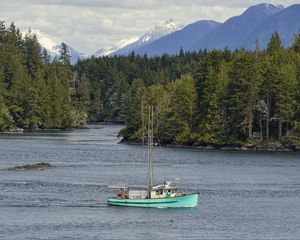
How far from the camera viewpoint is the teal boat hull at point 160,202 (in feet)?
263

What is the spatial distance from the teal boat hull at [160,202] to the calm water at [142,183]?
0.83 m

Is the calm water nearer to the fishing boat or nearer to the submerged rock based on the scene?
the fishing boat

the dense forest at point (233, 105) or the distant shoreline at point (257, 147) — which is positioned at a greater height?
the dense forest at point (233, 105)

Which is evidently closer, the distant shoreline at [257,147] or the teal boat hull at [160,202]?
the teal boat hull at [160,202]

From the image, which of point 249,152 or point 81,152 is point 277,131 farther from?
point 81,152

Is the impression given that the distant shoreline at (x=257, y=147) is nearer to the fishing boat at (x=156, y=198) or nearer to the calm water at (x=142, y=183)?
the calm water at (x=142, y=183)

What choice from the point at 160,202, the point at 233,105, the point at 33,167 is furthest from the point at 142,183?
the point at 233,105

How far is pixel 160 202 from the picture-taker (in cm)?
8025

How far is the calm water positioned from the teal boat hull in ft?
2.74

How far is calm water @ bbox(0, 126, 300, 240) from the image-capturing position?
231 feet

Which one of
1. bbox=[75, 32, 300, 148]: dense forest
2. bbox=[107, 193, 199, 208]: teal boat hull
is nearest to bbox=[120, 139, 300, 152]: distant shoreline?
bbox=[75, 32, 300, 148]: dense forest

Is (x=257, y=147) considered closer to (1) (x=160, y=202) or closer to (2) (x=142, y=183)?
(2) (x=142, y=183)

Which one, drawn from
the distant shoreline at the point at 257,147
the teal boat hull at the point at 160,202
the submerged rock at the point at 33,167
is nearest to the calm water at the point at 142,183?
the teal boat hull at the point at 160,202

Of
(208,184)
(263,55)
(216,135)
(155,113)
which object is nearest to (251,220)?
(208,184)
